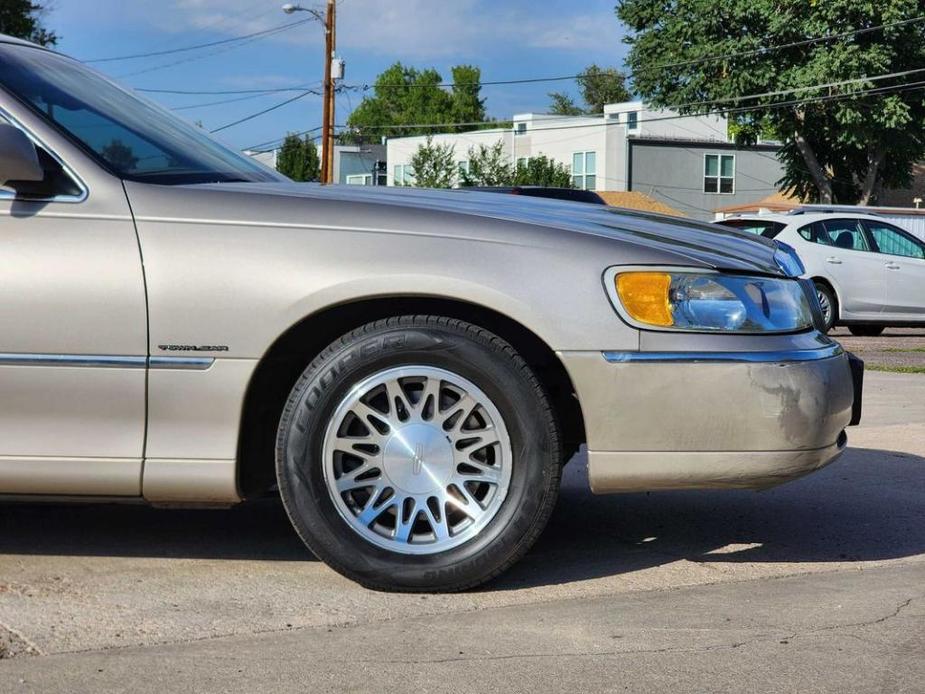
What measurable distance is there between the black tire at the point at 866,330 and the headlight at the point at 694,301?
15.8 metres

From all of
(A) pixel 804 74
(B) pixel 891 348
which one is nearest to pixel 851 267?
(B) pixel 891 348

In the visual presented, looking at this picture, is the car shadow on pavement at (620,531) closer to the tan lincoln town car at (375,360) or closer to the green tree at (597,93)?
the tan lincoln town car at (375,360)

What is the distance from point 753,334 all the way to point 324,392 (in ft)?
4.09

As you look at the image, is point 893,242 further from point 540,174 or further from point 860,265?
point 540,174

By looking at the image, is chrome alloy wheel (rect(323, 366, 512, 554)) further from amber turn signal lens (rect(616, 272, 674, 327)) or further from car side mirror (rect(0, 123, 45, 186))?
car side mirror (rect(0, 123, 45, 186))

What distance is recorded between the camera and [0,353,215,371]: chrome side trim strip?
3.93 m

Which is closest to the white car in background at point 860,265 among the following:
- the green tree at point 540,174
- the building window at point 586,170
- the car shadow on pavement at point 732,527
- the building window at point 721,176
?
the car shadow on pavement at point 732,527

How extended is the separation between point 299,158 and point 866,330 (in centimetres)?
6497

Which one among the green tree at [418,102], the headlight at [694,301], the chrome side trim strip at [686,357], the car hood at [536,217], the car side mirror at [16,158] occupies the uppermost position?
the green tree at [418,102]

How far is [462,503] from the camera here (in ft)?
13.2

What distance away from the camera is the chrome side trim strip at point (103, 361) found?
3932mm

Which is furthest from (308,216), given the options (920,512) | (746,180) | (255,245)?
(746,180)

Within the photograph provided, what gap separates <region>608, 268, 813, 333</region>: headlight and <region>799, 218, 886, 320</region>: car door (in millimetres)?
14548

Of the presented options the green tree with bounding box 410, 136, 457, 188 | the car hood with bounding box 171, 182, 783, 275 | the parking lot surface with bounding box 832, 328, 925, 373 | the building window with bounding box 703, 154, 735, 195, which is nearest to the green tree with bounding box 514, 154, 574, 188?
the green tree with bounding box 410, 136, 457, 188
